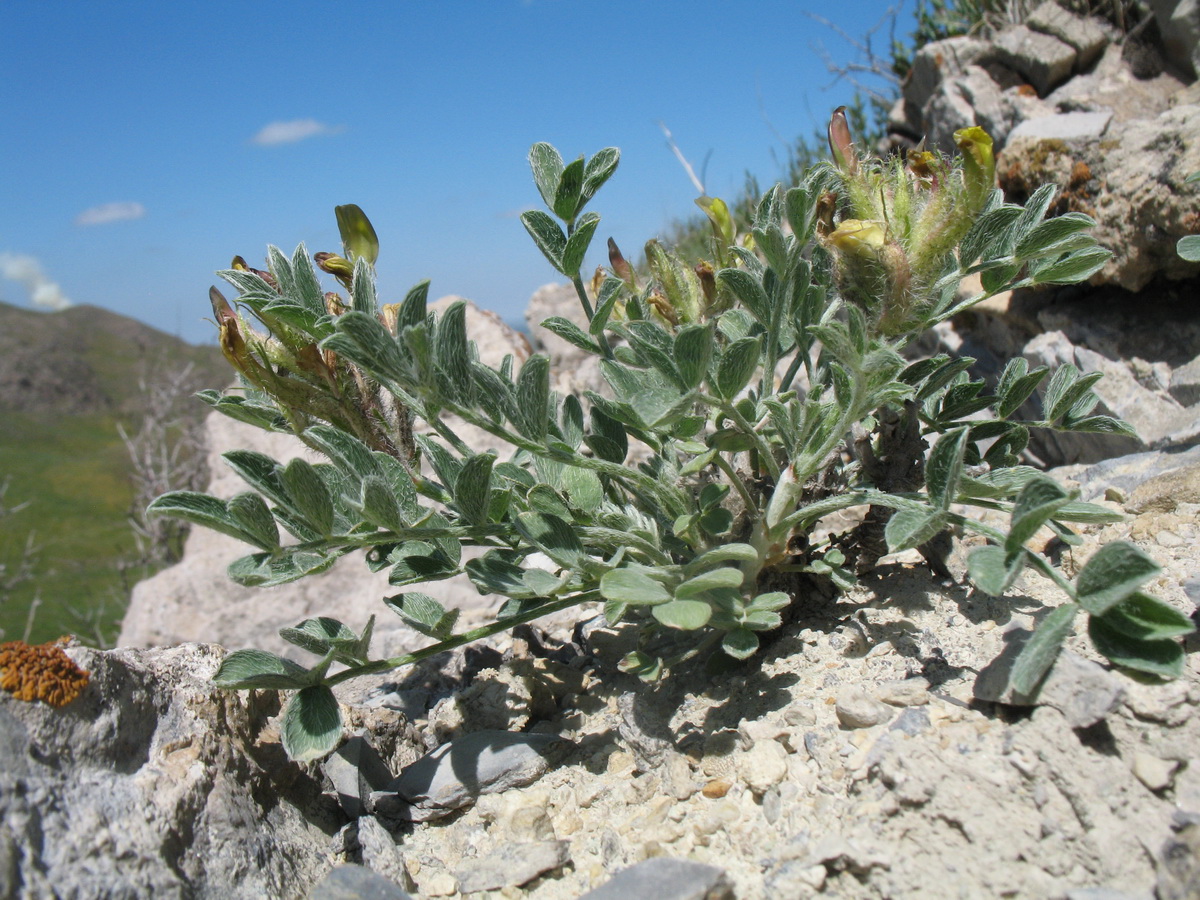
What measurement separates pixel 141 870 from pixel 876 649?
56.2 inches

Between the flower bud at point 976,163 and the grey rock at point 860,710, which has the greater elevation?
the flower bud at point 976,163

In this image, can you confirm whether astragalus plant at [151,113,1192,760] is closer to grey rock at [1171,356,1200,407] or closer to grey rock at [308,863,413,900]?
grey rock at [308,863,413,900]

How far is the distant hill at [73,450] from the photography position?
11109mm

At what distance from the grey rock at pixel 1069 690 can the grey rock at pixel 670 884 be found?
1.82 feet

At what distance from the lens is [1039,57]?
4793mm

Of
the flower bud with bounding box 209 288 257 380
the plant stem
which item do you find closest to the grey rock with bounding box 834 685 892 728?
the plant stem

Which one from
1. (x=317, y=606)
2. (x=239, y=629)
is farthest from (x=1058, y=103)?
(x=239, y=629)

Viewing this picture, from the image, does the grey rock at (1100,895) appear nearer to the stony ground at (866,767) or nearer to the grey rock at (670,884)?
the stony ground at (866,767)

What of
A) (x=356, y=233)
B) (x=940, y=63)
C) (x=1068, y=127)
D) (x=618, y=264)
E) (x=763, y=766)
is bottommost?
(x=763, y=766)

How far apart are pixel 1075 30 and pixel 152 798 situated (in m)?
5.75

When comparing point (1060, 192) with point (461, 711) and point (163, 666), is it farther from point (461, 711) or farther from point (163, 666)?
point (163, 666)

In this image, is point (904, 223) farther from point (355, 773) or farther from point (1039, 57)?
point (1039, 57)

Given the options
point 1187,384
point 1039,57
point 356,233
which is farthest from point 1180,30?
point 356,233

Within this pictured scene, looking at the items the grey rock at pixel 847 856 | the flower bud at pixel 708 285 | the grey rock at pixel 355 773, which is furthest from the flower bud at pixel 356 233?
the grey rock at pixel 847 856
